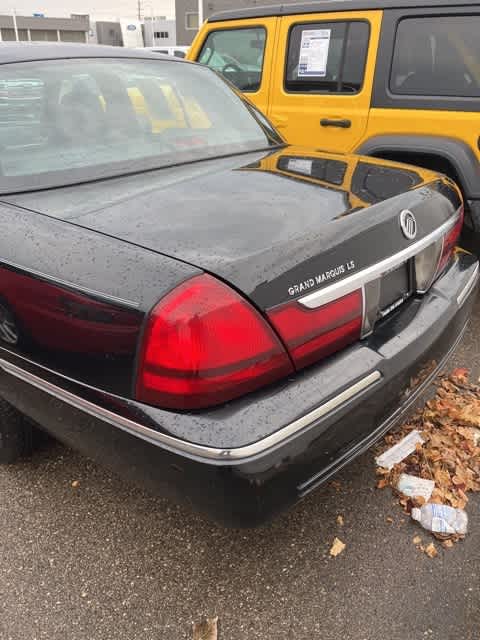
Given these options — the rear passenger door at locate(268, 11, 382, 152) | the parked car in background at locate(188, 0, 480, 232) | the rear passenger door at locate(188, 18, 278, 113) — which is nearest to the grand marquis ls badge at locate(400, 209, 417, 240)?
the parked car in background at locate(188, 0, 480, 232)

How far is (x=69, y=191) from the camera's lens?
201cm

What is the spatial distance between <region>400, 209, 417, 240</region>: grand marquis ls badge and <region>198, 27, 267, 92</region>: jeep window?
9.48 feet

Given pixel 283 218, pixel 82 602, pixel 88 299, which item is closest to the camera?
pixel 88 299

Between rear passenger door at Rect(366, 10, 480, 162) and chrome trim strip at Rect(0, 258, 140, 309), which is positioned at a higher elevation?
rear passenger door at Rect(366, 10, 480, 162)

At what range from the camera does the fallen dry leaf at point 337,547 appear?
2.03 metres

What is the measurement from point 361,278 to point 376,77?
265 cm

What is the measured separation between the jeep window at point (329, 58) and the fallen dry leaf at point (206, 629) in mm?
3420

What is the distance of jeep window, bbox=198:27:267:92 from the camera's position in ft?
14.4

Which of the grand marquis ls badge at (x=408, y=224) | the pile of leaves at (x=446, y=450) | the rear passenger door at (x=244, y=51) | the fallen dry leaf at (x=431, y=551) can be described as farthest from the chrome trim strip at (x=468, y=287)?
the rear passenger door at (x=244, y=51)

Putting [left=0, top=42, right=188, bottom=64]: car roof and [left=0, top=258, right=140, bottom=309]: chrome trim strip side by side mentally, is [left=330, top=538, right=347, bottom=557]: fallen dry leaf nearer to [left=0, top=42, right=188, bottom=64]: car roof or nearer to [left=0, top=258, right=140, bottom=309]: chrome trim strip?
[left=0, top=258, right=140, bottom=309]: chrome trim strip

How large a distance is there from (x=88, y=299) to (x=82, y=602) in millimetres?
1043

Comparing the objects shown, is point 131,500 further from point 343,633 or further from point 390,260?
point 390,260

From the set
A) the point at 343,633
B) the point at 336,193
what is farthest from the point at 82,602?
the point at 336,193

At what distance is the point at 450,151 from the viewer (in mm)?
3533
